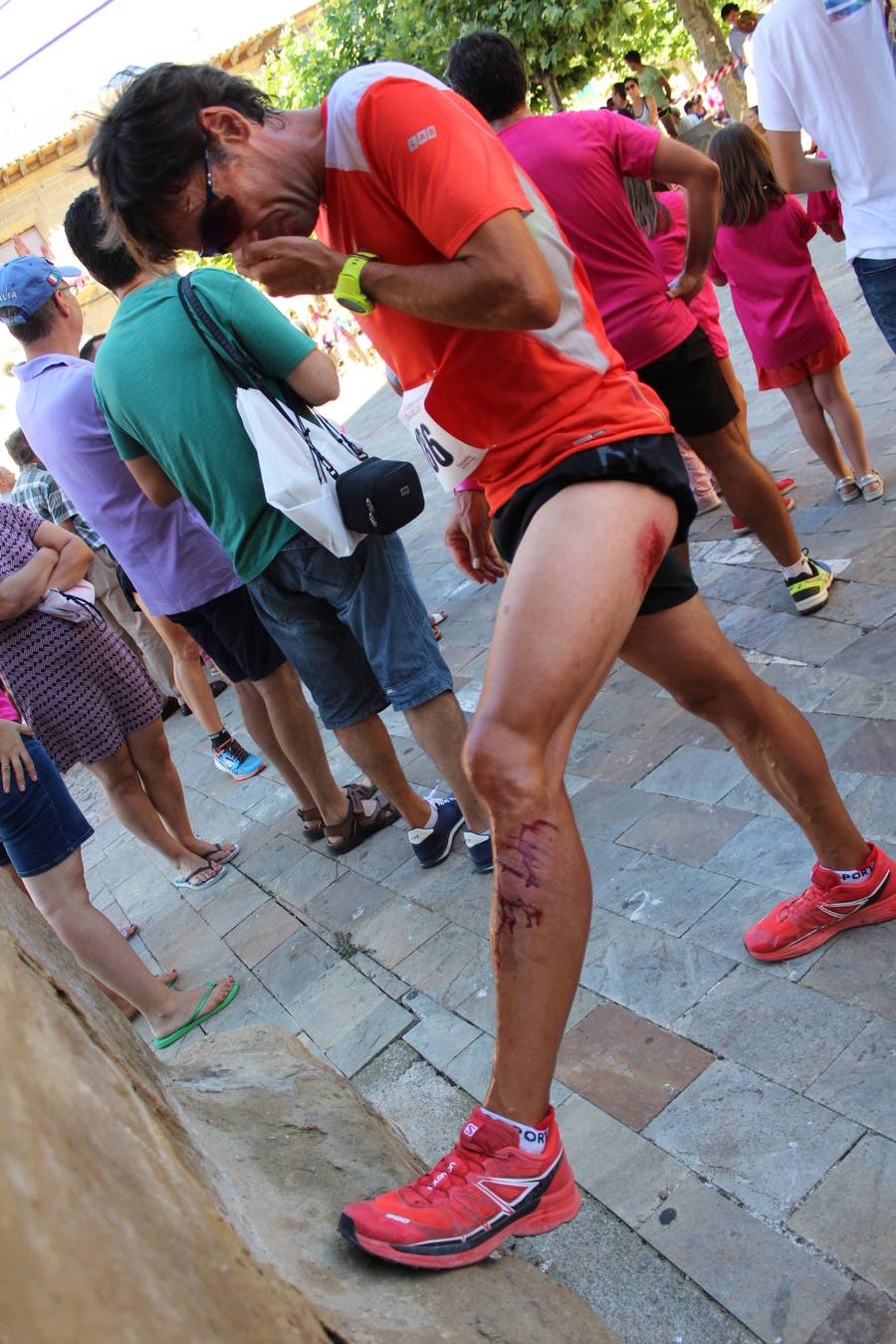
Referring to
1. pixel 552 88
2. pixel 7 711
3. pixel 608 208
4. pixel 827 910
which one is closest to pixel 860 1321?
pixel 827 910

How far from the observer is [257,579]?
3.73m

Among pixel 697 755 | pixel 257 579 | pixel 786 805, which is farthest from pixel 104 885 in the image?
pixel 786 805

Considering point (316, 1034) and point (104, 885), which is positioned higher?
point (316, 1034)

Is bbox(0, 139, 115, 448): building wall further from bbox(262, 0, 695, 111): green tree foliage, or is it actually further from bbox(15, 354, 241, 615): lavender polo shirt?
bbox(15, 354, 241, 615): lavender polo shirt

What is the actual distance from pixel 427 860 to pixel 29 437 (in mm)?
2289

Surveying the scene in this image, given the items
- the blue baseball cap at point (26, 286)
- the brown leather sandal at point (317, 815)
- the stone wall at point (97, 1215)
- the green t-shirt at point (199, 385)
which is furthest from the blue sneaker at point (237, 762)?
the stone wall at point (97, 1215)

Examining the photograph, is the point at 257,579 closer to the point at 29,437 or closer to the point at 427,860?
the point at 427,860

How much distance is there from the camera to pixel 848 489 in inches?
203

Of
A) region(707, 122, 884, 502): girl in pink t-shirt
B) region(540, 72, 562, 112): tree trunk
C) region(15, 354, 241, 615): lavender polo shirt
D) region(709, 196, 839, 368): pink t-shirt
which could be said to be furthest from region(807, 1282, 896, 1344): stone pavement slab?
region(540, 72, 562, 112): tree trunk

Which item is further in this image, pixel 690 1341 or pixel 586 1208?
pixel 586 1208

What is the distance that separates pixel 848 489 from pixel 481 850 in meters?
2.55

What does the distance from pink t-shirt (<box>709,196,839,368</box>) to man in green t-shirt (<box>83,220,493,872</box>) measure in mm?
2435

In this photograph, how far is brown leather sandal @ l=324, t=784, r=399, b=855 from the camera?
451cm

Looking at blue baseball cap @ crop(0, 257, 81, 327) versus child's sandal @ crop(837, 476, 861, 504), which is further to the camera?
child's sandal @ crop(837, 476, 861, 504)
